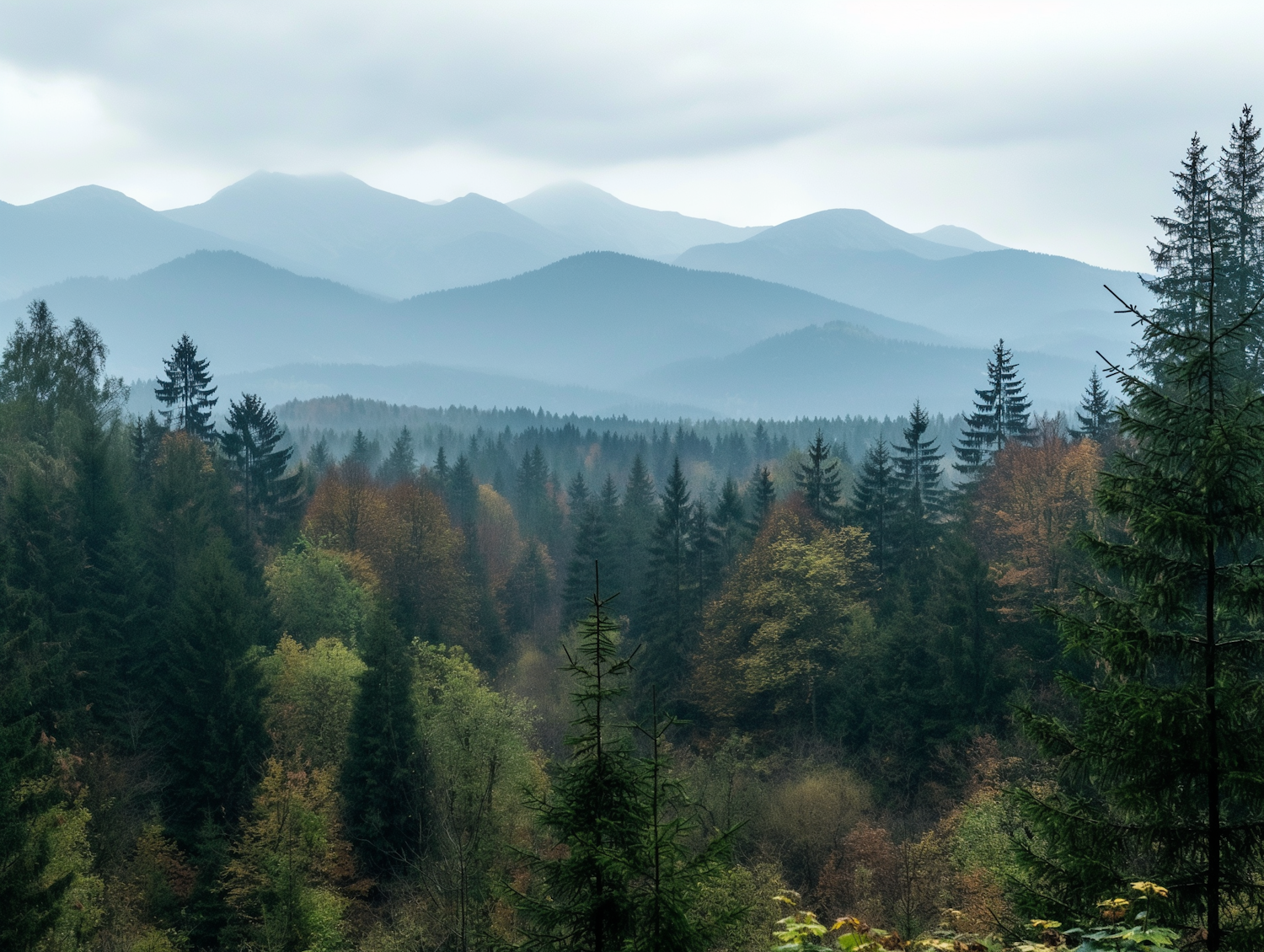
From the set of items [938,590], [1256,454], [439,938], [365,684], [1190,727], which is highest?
[1256,454]

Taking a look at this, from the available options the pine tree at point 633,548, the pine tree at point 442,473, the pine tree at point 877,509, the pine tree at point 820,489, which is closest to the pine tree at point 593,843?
the pine tree at point 820,489

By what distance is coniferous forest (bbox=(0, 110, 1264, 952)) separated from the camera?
27.9ft

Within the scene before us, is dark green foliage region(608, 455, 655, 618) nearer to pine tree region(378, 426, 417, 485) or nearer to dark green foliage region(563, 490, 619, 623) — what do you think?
dark green foliage region(563, 490, 619, 623)

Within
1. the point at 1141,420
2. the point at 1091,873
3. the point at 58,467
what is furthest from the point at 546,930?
the point at 58,467

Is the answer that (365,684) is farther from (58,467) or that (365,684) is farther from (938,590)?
(938,590)

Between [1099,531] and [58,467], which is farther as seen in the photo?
[58,467]

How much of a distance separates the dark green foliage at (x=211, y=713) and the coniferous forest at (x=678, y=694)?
0.54 ft

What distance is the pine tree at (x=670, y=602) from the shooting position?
51.3m

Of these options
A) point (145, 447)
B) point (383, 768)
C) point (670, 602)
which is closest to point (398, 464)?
point (145, 447)

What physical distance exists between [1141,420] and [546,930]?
7.95 metres

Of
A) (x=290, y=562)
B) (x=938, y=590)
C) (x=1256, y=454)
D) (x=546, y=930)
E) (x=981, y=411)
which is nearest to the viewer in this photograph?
(x=1256, y=454)

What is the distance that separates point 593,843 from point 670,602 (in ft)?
145

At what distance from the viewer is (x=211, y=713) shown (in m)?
36.0

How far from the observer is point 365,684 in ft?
115
